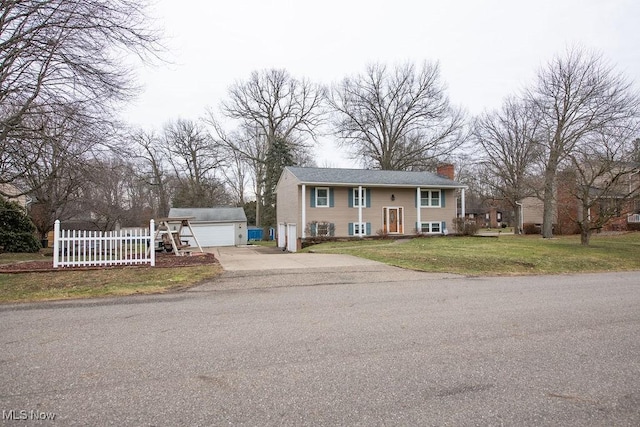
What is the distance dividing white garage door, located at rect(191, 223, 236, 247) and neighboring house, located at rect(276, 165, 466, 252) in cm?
1042

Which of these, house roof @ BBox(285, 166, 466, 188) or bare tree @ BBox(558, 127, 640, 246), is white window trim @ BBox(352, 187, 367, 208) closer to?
house roof @ BBox(285, 166, 466, 188)

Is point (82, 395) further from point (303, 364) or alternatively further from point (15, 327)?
point (15, 327)

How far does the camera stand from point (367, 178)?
26.1 metres

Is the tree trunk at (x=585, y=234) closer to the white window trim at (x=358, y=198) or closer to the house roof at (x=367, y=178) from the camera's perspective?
the house roof at (x=367, y=178)

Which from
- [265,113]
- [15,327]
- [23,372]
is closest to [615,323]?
[23,372]

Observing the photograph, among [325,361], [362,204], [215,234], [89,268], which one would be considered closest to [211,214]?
[215,234]

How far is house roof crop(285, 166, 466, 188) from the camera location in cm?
2459

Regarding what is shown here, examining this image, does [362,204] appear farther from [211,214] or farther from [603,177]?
[211,214]

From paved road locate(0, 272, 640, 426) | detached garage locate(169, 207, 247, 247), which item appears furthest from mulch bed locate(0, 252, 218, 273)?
detached garage locate(169, 207, 247, 247)

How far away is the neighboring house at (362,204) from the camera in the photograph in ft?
80.4

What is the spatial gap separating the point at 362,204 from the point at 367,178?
1.94 metres

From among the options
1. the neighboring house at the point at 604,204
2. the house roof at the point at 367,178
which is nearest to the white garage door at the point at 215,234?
the house roof at the point at 367,178

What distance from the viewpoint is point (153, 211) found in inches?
1822

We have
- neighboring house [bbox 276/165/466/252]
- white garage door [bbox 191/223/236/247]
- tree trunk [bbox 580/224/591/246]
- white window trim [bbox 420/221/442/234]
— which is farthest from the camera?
white garage door [bbox 191/223/236/247]
